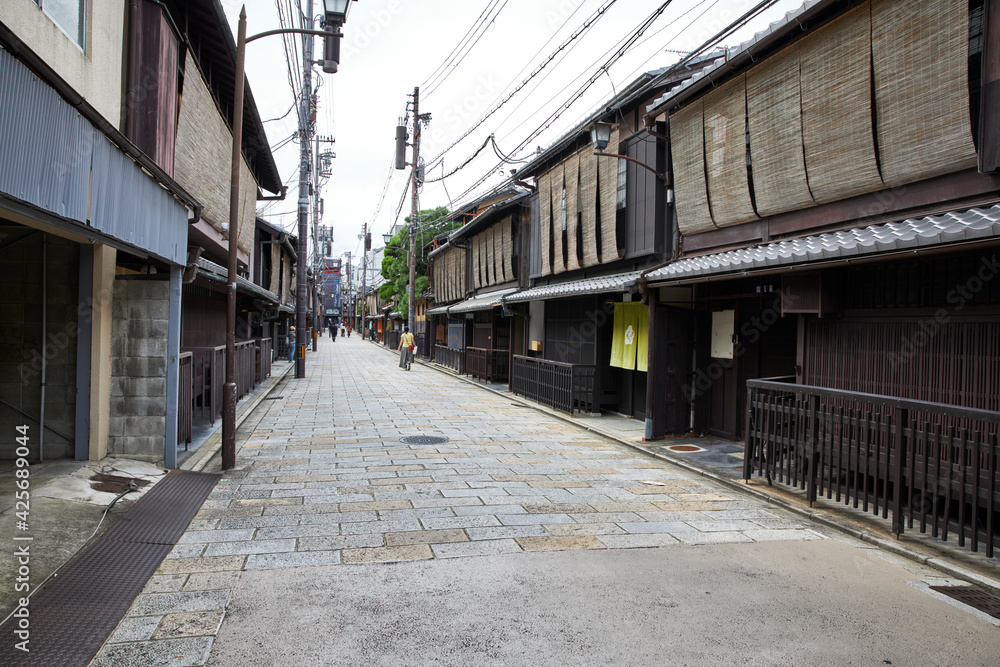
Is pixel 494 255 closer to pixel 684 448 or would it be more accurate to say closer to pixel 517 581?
pixel 684 448

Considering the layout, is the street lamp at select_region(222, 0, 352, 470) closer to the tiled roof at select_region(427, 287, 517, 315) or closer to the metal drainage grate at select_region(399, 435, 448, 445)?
the metal drainage grate at select_region(399, 435, 448, 445)

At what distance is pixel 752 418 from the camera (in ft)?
24.5

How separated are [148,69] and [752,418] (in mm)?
9712

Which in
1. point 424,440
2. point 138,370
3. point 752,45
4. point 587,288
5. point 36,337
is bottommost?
point 424,440

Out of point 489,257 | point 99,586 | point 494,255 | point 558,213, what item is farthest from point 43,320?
point 489,257

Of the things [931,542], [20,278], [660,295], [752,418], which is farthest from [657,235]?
[20,278]

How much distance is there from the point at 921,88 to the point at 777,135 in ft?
7.18

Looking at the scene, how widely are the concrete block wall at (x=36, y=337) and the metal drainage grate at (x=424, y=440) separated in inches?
187

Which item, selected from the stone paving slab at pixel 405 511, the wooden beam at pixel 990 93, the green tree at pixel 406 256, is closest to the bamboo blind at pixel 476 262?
the green tree at pixel 406 256

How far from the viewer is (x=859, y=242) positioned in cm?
614

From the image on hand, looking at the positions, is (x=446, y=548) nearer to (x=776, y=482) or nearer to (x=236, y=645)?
(x=236, y=645)

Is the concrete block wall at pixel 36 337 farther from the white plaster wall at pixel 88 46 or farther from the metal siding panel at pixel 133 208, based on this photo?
the white plaster wall at pixel 88 46

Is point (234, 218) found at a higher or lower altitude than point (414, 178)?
lower

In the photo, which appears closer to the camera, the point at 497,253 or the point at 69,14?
the point at 69,14
